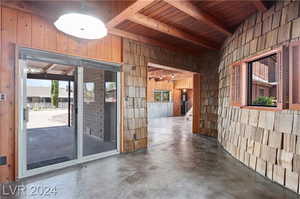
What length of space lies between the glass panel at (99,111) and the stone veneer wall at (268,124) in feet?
9.36

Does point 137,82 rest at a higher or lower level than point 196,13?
lower

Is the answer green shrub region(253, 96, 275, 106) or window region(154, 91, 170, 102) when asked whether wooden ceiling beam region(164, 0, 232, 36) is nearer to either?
green shrub region(253, 96, 275, 106)

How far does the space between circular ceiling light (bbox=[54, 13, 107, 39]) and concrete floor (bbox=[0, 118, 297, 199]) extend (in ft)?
7.82

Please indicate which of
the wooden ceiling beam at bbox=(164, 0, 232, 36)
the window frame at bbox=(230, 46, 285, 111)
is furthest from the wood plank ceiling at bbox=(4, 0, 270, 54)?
the window frame at bbox=(230, 46, 285, 111)

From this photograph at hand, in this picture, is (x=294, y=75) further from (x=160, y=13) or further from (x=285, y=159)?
(x=160, y=13)

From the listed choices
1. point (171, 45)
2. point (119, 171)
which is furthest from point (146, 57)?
point (119, 171)

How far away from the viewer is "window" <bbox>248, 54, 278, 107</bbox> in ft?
8.96

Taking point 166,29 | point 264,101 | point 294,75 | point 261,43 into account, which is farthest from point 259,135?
point 166,29

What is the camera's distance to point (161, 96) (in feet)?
41.6

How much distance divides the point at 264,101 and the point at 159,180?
2349mm

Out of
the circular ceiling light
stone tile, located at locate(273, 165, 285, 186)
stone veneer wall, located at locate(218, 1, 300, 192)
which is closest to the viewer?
the circular ceiling light

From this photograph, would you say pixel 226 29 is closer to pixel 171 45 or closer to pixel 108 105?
pixel 171 45

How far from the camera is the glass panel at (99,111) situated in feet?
12.6

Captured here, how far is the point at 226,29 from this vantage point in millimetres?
3799
